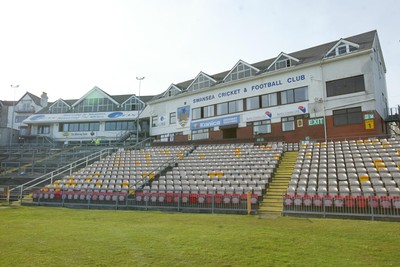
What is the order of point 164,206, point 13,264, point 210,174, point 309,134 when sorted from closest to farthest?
1. point 13,264
2. point 164,206
3. point 210,174
4. point 309,134

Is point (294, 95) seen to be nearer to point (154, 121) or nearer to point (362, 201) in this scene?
point (362, 201)

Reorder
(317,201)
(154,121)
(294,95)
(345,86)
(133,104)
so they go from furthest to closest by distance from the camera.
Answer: (133,104) < (154,121) < (294,95) < (345,86) < (317,201)

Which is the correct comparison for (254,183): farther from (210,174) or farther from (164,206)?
(164,206)

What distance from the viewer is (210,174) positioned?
20375 mm

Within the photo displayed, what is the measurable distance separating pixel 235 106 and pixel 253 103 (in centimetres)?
233

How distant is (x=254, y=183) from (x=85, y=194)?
413 inches

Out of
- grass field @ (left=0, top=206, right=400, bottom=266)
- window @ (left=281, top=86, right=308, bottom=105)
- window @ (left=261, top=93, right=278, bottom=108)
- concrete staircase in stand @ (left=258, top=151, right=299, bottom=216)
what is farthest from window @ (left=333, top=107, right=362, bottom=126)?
grass field @ (left=0, top=206, right=400, bottom=266)

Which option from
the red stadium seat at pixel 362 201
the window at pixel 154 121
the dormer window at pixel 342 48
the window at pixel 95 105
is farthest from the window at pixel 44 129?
the red stadium seat at pixel 362 201

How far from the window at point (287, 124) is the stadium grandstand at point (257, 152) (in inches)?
4.0

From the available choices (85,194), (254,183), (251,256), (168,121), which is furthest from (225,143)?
(251,256)

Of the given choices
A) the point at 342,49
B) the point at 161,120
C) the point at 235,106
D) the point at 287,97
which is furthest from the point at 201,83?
the point at 342,49

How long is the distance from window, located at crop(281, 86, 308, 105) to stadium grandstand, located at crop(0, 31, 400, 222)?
104 millimetres

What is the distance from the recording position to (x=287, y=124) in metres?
30.2

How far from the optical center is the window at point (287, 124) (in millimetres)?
29923
